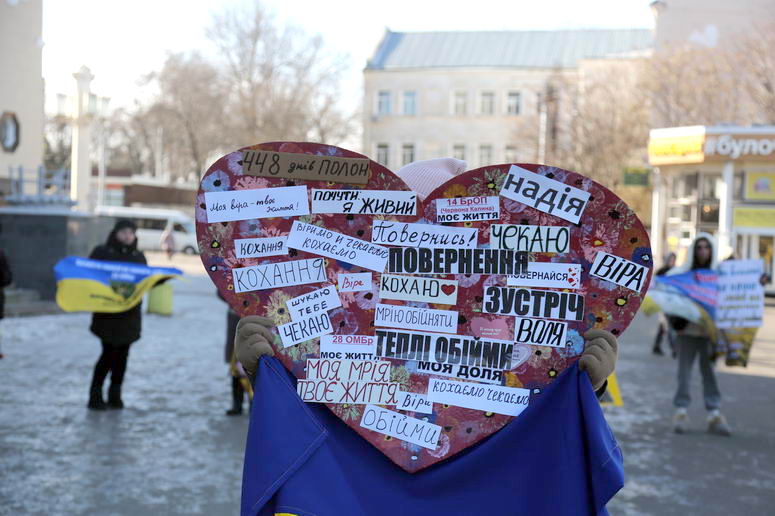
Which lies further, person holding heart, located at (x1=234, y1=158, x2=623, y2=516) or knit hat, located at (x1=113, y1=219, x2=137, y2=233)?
knit hat, located at (x1=113, y1=219, x2=137, y2=233)

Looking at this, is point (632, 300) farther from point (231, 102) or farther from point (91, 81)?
point (231, 102)

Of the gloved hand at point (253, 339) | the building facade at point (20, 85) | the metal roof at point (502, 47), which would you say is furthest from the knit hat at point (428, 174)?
the metal roof at point (502, 47)

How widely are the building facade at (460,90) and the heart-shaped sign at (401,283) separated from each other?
195 feet

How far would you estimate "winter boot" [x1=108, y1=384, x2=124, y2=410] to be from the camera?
9438mm

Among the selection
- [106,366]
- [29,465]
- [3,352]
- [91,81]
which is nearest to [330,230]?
[29,465]

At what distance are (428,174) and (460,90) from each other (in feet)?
200

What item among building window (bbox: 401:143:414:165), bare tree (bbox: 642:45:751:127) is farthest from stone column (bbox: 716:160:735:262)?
building window (bbox: 401:143:414:165)

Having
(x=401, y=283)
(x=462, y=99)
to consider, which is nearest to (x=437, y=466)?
(x=401, y=283)

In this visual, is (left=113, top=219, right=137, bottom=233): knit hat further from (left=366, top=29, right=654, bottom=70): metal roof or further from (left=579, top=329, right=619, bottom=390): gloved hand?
(left=366, top=29, right=654, bottom=70): metal roof

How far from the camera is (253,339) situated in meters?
3.12

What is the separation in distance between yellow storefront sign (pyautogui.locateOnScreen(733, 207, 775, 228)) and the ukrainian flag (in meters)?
23.0

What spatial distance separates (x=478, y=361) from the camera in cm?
320

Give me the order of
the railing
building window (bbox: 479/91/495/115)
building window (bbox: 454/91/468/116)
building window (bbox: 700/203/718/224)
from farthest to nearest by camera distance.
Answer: building window (bbox: 454/91/468/116), building window (bbox: 479/91/495/115), building window (bbox: 700/203/718/224), the railing

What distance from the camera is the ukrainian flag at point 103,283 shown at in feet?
30.8
